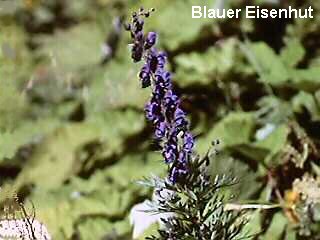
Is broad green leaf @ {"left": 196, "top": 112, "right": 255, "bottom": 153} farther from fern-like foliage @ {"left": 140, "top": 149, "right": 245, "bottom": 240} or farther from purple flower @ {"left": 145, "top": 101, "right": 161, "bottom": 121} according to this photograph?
purple flower @ {"left": 145, "top": 101, "right": 161, "bottom": 121}

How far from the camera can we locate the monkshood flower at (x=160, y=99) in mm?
1399

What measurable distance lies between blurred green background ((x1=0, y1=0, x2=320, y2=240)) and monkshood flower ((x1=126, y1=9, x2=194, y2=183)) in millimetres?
459

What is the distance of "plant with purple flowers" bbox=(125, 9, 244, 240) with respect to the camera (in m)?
1.40

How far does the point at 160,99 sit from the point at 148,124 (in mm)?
1080

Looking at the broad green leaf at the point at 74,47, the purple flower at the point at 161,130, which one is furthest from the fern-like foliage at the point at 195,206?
the broad green leaf at the point at 74,47

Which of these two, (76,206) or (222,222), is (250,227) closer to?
(222,222)

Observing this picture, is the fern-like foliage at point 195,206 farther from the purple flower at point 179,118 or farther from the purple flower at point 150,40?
the purple flower at point 150,40

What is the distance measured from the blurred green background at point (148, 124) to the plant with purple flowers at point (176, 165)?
0.33 meters

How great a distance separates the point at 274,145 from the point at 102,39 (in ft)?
3.48

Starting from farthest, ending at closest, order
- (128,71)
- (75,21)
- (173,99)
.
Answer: (75,21) → (128,71) → (173,99)

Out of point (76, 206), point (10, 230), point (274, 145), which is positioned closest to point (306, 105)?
point (274, 145)

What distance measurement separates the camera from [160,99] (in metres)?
1.41

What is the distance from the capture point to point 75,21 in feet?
10.9

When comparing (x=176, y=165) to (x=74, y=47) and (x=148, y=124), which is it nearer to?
(x=148, y=124)
